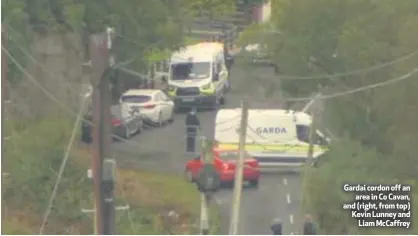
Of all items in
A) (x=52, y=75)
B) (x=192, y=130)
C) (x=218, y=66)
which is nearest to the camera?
(x=192, y=130)

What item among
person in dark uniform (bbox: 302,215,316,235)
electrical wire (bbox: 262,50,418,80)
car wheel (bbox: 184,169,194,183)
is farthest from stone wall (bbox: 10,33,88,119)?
person in dark uniform (bbox: 302,215,316,235)

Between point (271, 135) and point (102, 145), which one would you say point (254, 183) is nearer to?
point (271, 135)

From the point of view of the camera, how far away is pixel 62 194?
1509 centimetres

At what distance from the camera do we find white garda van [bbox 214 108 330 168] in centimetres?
1686

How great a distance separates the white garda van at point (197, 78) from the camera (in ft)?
73.5

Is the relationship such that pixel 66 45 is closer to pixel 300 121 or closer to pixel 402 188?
pixel 300 121

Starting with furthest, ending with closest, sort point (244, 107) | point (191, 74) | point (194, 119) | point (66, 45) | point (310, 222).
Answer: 1. point (191, 74)
2. point (66, 45)
3. point (194, 119)
4. point (310, 222)
5. point (244, 107)

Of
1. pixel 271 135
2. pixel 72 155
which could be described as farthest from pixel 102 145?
pixel 271 135

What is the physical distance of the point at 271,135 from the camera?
17281 mm

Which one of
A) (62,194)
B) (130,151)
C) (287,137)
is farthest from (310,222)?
(130,151)

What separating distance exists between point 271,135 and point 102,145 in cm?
844

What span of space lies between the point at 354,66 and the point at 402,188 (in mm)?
3830

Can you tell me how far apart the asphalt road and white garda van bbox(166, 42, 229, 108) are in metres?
0.26

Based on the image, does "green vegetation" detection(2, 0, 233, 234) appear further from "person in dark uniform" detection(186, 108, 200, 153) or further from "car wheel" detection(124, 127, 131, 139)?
"car wheel" detection(124, 127, 131, 139)
